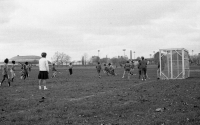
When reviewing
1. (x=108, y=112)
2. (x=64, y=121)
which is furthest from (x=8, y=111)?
(x=108, y=112)

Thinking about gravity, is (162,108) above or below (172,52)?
below

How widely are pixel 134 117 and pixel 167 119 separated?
35.4 inches

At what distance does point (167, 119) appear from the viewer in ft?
19.2

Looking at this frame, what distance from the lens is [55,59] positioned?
14788cm

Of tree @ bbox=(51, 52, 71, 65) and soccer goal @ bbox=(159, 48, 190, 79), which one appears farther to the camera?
tree @ bbox=(51, 52, 71, 65)

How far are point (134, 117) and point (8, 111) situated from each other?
416cm

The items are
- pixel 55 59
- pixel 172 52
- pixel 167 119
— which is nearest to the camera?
pixel 167 119

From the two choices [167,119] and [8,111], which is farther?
[8,111]

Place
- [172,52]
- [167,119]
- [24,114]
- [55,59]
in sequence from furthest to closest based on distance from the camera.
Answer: [55,59]
[172,52]
[24,114]
[167,119]

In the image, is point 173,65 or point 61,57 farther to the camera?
point 61,57

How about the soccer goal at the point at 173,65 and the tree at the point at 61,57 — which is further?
the tree at the point at 61,57

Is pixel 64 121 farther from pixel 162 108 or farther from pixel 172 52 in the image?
pixel 172 52

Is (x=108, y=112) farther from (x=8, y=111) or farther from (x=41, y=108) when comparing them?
(x=8, y=111)

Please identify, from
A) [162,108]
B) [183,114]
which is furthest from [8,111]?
[183,114]
